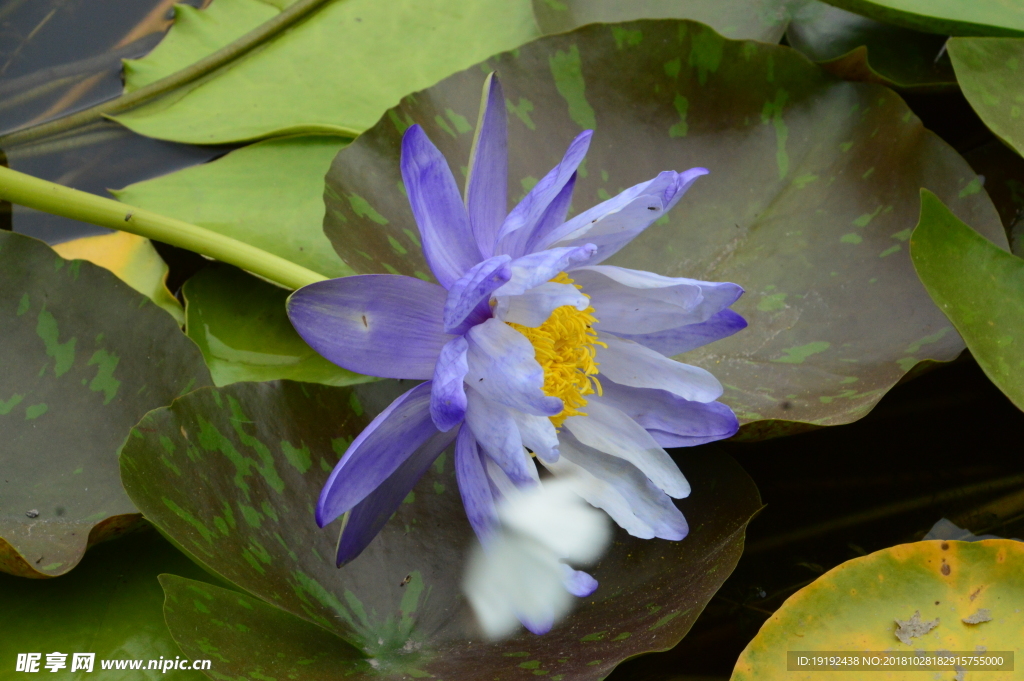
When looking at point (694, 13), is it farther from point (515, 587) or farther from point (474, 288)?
point (515, 587)

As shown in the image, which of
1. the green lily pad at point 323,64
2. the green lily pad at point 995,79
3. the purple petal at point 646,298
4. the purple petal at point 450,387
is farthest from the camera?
the green lily pad at point 323,64

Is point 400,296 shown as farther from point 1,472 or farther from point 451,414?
point 1,472

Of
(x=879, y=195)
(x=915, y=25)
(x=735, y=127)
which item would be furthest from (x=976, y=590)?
(x=915, y=25)

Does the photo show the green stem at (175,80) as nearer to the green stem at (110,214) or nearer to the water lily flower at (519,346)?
the green stem at (110,214)

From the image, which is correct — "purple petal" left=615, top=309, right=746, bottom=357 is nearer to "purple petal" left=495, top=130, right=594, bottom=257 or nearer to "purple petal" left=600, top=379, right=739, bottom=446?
"purple petal" left=600, top=379, right=739, bottom=446

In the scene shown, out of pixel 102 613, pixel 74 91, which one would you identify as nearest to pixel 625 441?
pixel 102 613

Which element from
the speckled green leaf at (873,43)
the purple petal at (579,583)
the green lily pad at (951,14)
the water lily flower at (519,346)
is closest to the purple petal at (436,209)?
the water lily flower at (519,346)

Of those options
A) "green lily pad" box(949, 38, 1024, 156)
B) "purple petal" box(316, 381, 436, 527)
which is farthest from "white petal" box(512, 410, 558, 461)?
"green lily pad" box(949, 38, 1024, 156)
